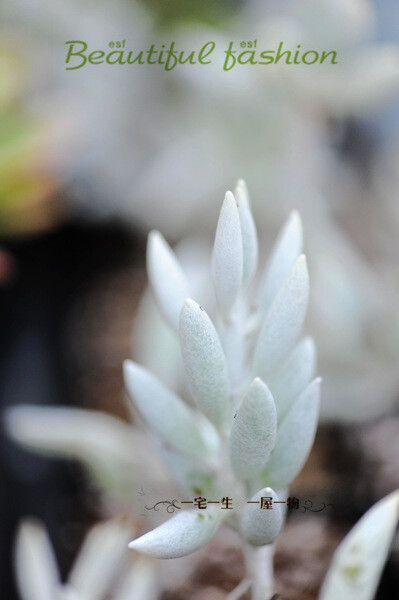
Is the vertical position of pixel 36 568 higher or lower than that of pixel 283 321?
lower

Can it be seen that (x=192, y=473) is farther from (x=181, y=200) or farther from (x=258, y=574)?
(x=181, y=200)

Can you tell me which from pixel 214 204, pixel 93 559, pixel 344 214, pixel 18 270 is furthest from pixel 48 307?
pixel 93 559

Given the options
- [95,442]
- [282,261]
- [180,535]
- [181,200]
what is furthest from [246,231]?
[181,200]

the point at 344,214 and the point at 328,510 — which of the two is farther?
the point at 344,214

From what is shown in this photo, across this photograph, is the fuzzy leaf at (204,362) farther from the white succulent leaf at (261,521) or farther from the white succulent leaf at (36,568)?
the white succulent leaf at (36,568)

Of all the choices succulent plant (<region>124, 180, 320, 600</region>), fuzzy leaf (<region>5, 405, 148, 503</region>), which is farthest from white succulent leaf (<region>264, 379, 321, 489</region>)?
fuzzy leaf (<region>5, 405, 148, 503</region>)

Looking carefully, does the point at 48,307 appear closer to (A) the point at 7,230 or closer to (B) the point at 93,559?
(A) the point at 7,230
